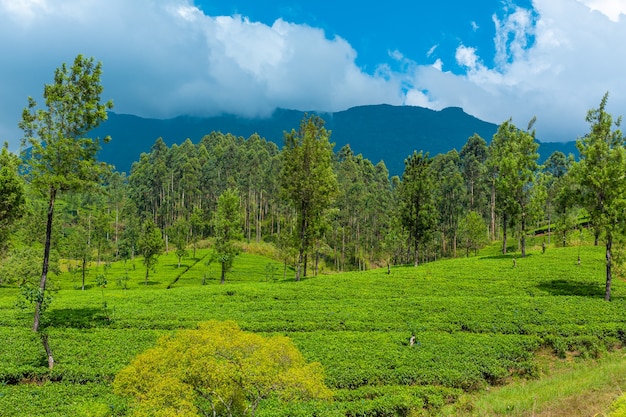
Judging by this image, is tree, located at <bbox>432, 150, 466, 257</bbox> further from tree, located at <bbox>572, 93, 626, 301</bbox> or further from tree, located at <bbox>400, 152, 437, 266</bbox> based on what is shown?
tree, located at <bbox>572, 93, 626, 301</bbox>

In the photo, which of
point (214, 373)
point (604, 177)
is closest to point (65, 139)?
point (214, 373)

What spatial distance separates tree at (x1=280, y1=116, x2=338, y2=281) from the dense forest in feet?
0.48

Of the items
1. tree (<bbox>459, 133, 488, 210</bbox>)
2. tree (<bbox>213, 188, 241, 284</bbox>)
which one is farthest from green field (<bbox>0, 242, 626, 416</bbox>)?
tree (<bbox>459, 133, 488, 210</bbox>)

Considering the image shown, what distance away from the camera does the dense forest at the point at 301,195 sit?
97.1 feet

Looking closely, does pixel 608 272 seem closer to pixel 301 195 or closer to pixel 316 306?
pixel 316 306

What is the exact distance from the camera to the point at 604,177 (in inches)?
1433

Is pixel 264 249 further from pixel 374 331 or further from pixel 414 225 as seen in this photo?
pixel 374 331

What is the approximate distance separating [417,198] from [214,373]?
2023 inches

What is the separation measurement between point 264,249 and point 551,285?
2773 inches

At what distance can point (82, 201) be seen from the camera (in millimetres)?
157500

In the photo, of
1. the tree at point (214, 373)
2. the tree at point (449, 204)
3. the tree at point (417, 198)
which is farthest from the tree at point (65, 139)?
the tree at point (449, 204)

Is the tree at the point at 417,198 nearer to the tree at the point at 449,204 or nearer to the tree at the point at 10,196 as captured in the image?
the tree at the point at 449,204

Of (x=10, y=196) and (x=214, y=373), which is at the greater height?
(x=10, y=196)

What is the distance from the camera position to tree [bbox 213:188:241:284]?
55281 millimetres
